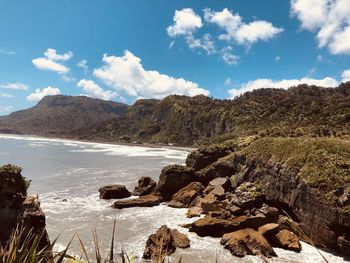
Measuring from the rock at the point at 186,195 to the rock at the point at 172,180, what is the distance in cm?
114

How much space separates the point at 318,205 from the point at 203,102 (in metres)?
147

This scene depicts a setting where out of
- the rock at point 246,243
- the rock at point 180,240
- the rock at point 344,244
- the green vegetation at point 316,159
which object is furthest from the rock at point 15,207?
the green vegetation at point 316,159

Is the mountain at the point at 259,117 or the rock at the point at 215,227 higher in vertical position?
the mountain at the point at 259,117

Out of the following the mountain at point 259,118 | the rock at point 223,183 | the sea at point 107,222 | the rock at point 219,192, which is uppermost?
the mountain at point 259,118

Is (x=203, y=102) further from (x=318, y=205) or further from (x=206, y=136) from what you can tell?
(x=318, y=205)

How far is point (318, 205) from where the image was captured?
2577 centimetres

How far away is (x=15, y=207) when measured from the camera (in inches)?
848

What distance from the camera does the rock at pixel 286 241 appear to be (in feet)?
76.8

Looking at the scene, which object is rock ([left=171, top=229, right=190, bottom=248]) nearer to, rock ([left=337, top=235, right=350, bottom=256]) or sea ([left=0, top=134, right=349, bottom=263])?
sea ([left=0, top=134, right=349, bottom=263])

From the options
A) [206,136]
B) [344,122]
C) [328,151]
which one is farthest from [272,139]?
[206,136]

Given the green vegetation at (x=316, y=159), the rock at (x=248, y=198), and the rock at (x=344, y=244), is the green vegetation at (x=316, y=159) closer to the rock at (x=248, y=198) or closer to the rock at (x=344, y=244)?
the rock at (x=344, y=244)

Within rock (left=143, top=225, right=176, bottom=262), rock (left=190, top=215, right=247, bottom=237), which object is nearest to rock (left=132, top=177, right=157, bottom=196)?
rock (left=190, top=215, right=247, bottom=237)

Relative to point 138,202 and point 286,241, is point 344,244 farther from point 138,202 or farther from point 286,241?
point 138,202

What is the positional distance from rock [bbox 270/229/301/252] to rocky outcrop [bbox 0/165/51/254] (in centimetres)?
1423
